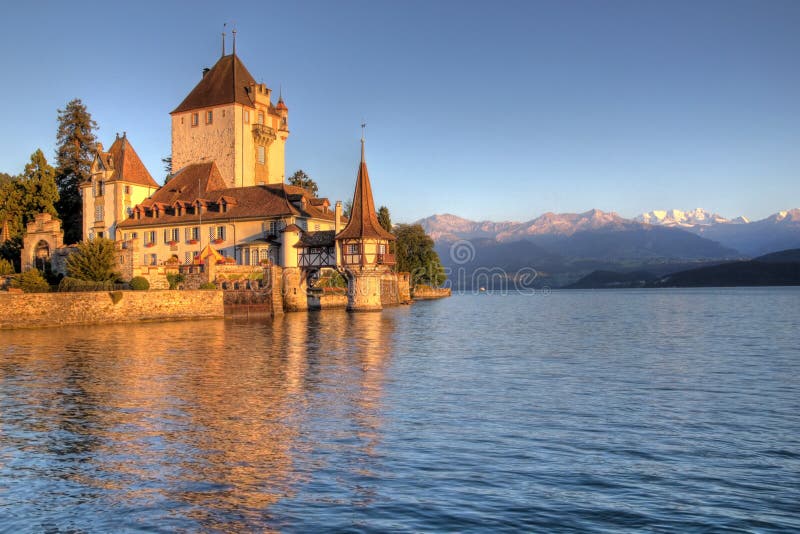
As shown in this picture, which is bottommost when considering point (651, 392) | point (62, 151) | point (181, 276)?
point (651, 392)

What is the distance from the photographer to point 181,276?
212 feet

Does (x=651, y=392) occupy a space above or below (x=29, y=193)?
below

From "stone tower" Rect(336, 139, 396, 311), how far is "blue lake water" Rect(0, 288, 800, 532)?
37389 mm

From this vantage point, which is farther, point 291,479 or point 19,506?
point 291,479

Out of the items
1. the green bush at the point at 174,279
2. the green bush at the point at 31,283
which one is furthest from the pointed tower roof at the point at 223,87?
the green bush at the point at 31,283

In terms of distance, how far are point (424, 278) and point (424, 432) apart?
123 meters

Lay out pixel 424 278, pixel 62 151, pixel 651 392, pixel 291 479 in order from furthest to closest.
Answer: pixel 424 278 < pixel 62 151 < pixel 651 392 < pixel 291 479

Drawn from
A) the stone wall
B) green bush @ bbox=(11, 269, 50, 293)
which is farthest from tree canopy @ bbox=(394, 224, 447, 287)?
green bush @ bbox=(11, 269, 50, 293)

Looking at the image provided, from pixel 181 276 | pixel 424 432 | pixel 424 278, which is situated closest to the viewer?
pixel 424 432

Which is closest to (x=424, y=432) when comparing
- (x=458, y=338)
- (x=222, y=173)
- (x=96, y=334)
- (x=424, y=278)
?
(x=458, y=338)

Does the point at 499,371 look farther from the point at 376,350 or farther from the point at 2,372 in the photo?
the point at 2,372

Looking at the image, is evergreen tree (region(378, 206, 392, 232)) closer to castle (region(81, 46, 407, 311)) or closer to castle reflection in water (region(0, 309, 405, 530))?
castle (region(81, 46, 407, 311))

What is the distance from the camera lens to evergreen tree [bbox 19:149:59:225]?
82.0m

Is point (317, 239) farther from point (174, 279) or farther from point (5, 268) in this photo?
point (5, 268)
